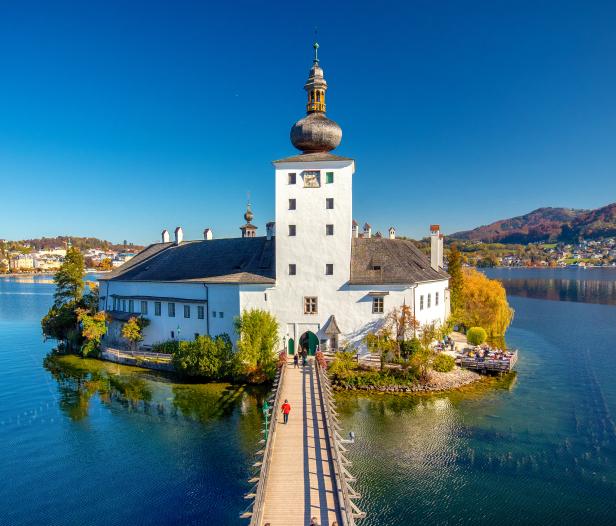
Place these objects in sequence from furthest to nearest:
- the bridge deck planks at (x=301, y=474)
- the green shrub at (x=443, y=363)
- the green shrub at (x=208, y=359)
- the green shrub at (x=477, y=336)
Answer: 1. the green shrub at (x=477, y=336)
2. the green shrub at (x=443, y=363)
3. the green shrub at (x=208, y=359)
4. the bridge deck planks at (x=301, y=474)

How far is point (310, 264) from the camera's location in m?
33.7

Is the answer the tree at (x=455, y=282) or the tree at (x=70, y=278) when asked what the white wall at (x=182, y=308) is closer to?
the tree at (x=70, y=278)

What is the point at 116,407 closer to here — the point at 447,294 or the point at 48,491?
the point at 48,491

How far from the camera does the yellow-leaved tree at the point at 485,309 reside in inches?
1847

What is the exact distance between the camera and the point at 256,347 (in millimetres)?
32281

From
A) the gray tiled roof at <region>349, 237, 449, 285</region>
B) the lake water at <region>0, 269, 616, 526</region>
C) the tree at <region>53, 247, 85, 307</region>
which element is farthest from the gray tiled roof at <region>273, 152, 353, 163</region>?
the tree at <region>53, 247, 85, 307</region>

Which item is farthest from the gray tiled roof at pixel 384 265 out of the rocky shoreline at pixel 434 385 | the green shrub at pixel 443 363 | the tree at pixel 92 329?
the tree at pixel 92 329

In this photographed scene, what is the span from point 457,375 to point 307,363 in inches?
459

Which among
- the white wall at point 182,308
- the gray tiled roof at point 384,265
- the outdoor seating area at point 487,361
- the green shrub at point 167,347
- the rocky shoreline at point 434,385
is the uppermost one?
the gray tiled roof at point 384,265

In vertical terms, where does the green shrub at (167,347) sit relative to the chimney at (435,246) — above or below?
below

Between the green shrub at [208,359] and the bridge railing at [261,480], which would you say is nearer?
the bridge railing at [261,480]

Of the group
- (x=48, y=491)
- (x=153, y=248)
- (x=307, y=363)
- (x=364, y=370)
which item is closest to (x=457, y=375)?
(x=364, y=370)

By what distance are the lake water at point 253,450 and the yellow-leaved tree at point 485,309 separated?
395 inches

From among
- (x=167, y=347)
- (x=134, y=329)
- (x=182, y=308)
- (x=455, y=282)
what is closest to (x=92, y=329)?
(x=134, y=329)
